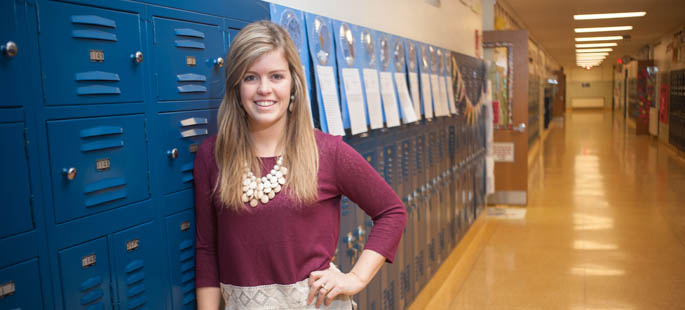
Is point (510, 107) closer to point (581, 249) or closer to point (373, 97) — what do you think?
point (581, 249)

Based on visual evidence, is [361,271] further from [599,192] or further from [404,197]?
[599,192]

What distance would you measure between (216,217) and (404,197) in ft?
6.72

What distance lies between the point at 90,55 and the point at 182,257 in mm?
631

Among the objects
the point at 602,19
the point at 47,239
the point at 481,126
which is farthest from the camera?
the point at 602,19

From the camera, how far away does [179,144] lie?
1.62 meters

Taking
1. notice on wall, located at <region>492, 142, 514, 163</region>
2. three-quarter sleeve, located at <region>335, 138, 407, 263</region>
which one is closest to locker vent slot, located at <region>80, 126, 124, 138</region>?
three-quarter sleeve, located at <region>335, 138, 407, 263</region>

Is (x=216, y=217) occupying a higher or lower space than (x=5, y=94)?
lower

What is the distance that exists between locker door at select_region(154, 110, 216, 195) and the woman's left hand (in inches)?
17.8

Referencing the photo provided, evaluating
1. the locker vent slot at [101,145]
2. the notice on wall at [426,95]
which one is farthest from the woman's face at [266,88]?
the notice on wall at [426,95]

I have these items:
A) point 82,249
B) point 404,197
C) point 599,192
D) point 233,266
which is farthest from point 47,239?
point 599,192

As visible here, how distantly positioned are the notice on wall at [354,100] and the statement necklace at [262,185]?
1112mm

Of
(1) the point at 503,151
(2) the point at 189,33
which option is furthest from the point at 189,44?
→ (1) the point at 503,151

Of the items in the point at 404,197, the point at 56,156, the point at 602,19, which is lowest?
the point at 404,197

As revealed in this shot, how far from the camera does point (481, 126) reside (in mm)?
6281
